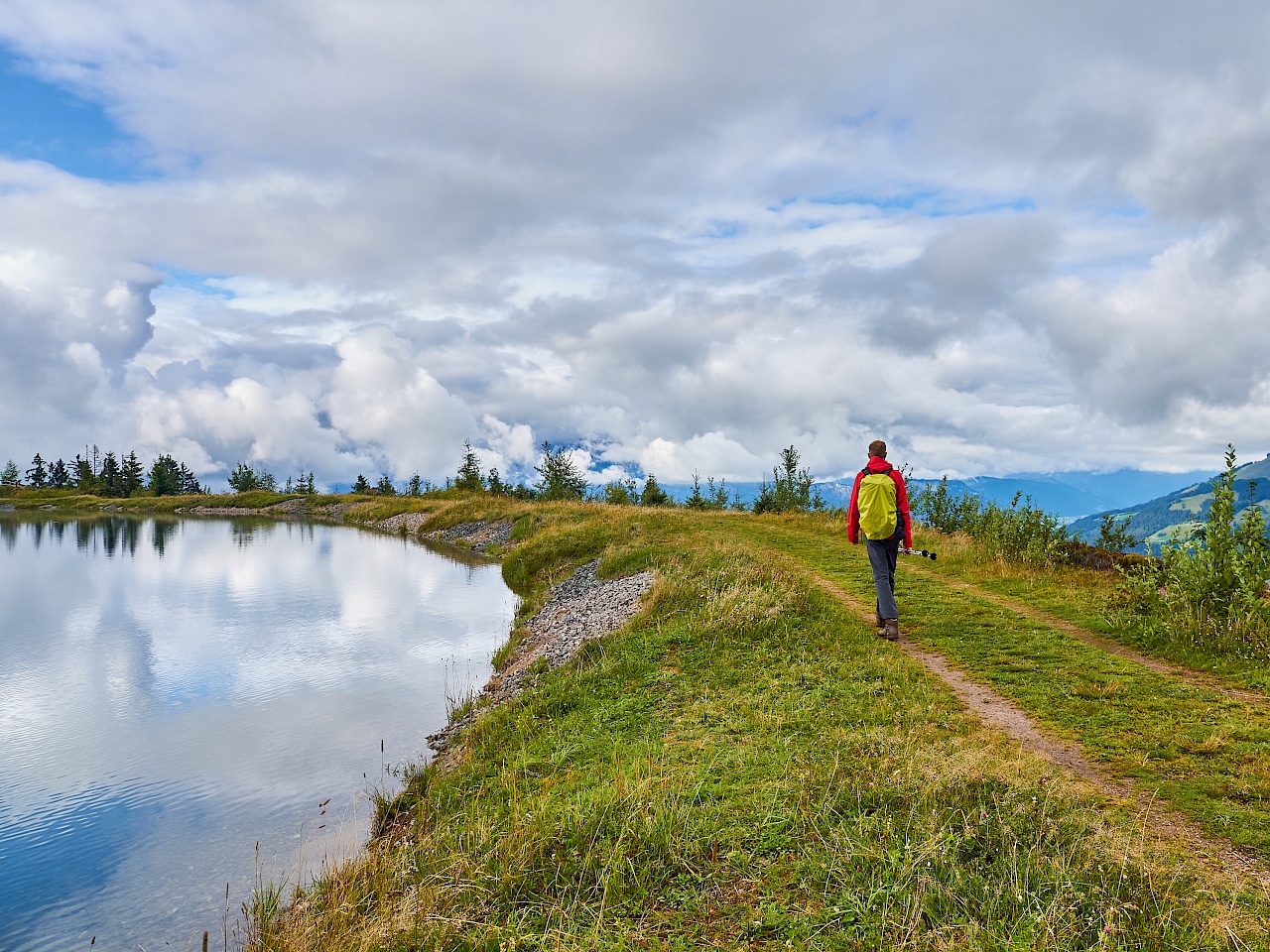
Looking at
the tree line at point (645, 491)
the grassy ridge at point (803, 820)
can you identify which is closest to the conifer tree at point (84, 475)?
the tree line at point (645, 491)

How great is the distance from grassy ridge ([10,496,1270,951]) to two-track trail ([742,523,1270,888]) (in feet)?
0.19

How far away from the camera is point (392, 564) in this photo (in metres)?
44.1

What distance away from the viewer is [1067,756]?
8.48 metres

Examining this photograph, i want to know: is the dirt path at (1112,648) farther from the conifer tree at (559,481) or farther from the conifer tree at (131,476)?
the conifer tree at (131,476)

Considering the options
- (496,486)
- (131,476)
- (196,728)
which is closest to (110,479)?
(131,476)

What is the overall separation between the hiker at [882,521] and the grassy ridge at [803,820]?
1.14 m

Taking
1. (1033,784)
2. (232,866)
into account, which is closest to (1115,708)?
(1033,784)

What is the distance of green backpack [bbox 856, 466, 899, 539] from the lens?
1410 cm

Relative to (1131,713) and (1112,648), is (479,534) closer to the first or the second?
(1112,648)

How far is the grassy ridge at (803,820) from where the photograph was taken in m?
5.34

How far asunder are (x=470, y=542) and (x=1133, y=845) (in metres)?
50.4

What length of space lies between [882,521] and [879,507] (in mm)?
281

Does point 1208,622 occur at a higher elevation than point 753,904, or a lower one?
higher

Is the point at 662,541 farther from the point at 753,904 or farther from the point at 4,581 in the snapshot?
the point at 4,581
